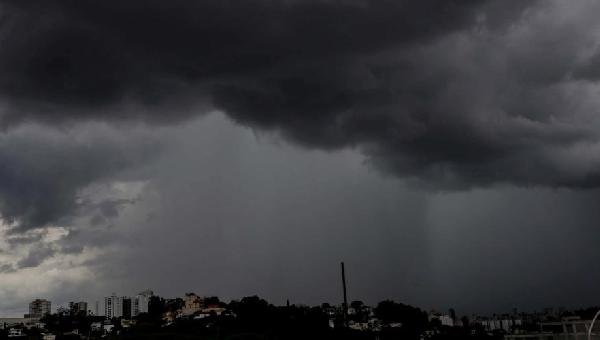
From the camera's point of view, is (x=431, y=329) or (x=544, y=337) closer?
(x=544, y=337)

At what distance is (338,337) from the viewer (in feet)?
291

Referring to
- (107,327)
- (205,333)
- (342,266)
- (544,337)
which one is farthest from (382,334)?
(107,327)

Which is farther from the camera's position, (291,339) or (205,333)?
(205,333)

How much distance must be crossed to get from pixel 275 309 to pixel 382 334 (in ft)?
90.7

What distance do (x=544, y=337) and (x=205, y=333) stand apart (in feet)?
209

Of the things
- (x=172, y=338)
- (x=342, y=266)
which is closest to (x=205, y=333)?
(x=172, y=338)

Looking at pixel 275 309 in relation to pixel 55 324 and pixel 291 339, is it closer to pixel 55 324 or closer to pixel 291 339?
pixel 291 339

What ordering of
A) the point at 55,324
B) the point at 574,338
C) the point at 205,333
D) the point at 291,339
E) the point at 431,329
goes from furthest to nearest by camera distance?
the point at 55,324, the point at 431,329, the point at 205,333, the point at 291,339, the point at 574,338

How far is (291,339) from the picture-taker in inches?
3622

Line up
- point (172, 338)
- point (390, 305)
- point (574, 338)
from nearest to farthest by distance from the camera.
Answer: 1. point (574, 338)
2. point (172, 338)
3. point (390, 305)

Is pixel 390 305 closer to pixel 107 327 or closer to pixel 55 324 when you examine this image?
pixel 107 327

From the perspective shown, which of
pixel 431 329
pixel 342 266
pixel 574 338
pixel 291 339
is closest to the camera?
pixel 574 338

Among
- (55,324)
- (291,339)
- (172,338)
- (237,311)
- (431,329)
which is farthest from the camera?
(55,324)

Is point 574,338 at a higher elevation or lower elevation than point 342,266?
lower
